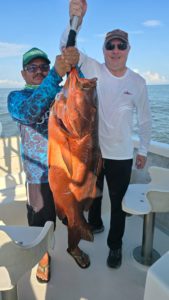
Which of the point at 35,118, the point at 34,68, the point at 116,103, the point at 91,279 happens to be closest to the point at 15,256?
the point at 35,118

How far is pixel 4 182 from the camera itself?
3.36 meters

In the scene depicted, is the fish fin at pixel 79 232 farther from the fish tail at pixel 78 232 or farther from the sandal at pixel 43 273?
the sandal at pixel 43 273

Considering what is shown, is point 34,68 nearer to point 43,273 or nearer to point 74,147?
point 74,147

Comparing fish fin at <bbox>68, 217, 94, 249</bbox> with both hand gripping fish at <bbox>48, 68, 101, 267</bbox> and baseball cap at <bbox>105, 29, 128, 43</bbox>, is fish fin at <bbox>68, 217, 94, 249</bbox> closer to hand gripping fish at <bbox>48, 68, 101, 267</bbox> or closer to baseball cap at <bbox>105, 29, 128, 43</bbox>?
hand gripping fish at <bbox>48, 68, 101, 267</bbox>

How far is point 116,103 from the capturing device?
7.67 ft

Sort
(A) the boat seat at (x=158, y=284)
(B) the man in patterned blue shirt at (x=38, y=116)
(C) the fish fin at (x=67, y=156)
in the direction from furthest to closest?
(C) the fish fin at (x=67, y=156), (B) the man in patterned blue shirt at (x=38, y=116), (A) the boat seat at (x=158, y=284)

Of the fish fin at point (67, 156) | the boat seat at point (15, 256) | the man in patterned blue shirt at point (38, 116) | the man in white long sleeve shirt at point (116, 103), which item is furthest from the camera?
the man in white long sleeve shirt at point (116, 103)

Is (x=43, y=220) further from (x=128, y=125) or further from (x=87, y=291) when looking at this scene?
(x=128, y=125)

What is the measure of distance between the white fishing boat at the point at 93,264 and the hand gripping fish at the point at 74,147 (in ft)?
2.80

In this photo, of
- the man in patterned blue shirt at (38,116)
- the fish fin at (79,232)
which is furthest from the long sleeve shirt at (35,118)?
the fish fin at (79,232)

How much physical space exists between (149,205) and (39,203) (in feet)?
3.05

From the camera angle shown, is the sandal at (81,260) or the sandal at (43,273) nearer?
the sandal at (43,273)

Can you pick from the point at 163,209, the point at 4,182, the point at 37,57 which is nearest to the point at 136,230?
the point at 163,209

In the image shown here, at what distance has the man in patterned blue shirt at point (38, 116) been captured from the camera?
4.56 ft
